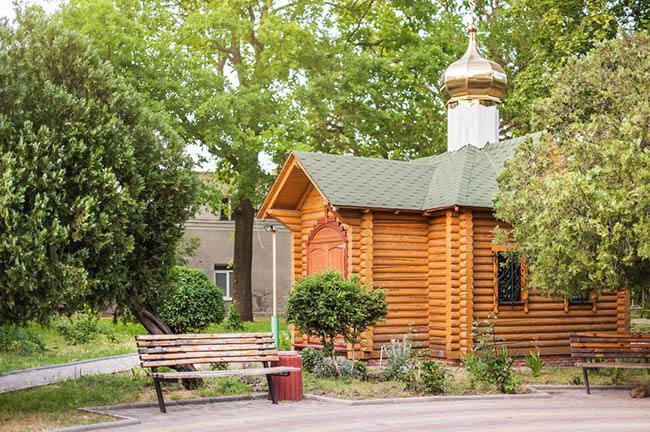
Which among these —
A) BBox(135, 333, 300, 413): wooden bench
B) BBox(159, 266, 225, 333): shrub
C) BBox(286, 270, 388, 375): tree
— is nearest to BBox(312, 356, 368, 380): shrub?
BBox(286, 270, 388, 375): tree

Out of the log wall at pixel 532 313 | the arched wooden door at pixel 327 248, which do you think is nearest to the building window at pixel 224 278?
the arched wooden door at pixel 327 248

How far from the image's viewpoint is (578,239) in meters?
11.9

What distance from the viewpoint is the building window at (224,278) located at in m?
37.6

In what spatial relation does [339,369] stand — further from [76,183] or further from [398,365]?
[76,183]

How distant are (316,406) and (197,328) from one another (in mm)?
10007

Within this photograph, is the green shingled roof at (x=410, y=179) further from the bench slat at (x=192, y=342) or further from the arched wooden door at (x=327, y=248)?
the bench slat at (x=192, y=342)

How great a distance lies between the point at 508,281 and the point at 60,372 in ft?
30.1

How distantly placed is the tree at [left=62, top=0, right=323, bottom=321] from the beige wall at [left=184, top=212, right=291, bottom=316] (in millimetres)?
7529

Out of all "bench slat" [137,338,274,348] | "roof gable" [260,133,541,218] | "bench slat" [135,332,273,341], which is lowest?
"bench slat" [137,338,274,348]

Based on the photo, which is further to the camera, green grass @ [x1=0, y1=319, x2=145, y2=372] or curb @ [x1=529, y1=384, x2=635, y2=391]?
green grass @ [x1=0, y1=319, x2=145, y2=372]

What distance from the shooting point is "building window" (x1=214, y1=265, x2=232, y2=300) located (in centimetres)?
3762

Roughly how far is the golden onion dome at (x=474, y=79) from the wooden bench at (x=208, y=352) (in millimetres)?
12095

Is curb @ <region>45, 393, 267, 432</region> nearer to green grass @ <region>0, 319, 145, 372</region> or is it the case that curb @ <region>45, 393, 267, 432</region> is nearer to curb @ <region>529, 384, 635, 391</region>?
green grass @ <region>0, 319, 145, 372</region>

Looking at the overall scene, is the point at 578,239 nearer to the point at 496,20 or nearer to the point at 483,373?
the point at 483,373
